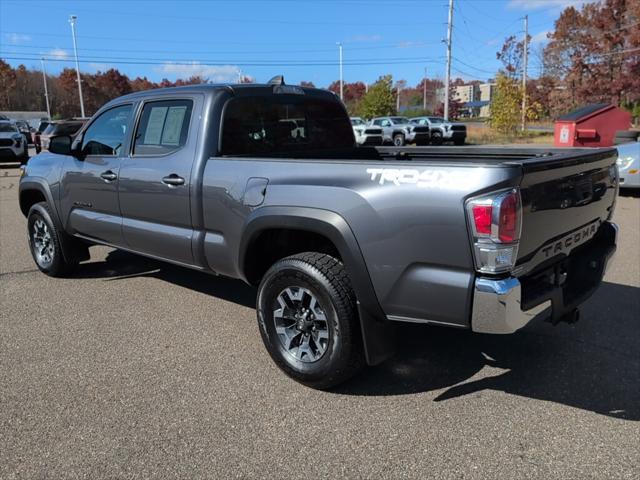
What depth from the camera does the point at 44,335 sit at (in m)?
4.32

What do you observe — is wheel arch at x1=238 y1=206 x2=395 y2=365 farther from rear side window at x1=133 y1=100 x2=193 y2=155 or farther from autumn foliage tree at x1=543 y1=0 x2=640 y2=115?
autumn foliage tree at x1=543 y1=0 x2=640 y2=115

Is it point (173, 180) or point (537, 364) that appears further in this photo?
point (173, 180)

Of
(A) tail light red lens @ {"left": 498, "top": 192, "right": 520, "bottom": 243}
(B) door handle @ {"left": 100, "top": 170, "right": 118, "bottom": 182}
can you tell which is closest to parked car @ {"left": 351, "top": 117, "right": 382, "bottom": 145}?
(B) door handle @ {"left": 100, "top": 170, "right": 118, "bottom": 182}

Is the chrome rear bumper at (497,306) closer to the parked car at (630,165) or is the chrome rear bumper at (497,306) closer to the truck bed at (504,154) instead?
the truck bed at (504,154)

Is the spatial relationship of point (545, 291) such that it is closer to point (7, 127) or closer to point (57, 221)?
point (57, 221)

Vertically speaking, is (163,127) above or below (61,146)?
above

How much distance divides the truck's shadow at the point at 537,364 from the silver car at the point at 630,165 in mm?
6440

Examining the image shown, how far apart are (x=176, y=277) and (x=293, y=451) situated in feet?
11.3

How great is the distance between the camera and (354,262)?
9.96 ft

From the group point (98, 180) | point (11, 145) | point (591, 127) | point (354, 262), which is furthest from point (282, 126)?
point (11, 145)

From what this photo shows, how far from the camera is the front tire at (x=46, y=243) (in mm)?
5703

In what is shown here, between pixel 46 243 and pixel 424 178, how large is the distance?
187 inches

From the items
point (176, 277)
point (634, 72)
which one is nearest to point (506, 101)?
point (634, 72)

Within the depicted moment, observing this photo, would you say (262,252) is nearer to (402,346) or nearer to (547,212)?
(402,346)
